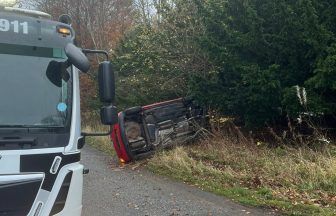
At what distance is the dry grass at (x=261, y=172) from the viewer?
803 centimetres

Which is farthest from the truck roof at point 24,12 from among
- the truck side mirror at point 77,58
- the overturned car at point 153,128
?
the overturned car at point 153,128

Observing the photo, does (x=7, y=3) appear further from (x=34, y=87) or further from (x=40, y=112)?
(x=40, y=112)

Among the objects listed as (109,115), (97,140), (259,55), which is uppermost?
(259,55)

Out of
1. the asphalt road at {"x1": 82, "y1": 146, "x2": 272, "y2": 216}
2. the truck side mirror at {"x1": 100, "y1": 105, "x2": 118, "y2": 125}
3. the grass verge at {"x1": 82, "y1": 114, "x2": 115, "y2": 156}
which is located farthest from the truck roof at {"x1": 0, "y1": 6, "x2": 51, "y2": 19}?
the grass verge at {"x1": 82, "y1": 114, "x2": 115, "y2": 156}

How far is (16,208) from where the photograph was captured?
4.53 metres

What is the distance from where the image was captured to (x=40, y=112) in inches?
196

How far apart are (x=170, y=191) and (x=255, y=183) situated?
65.4 inches

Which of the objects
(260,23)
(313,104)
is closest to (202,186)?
(313,104)

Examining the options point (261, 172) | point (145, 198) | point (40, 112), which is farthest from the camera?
point (261, 172)

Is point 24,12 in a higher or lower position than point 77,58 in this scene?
higher

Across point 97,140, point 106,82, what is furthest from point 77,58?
point 97,140

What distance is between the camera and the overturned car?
Answer: 13398 mm

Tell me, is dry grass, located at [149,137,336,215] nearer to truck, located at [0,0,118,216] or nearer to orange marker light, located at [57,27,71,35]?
truck, located at [0,0,118,216]

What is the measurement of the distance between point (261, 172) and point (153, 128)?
4.56 m
